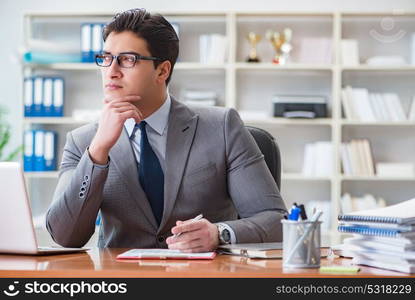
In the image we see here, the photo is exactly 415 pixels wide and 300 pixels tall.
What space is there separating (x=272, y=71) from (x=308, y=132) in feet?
1.66

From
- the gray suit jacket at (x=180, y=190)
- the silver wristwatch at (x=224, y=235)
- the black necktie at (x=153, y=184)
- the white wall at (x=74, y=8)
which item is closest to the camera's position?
the silver wristwatch at (x=224, y=235)

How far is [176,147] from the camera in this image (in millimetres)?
2203

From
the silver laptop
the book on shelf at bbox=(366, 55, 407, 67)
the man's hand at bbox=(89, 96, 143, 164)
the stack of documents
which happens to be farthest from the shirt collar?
the book on shelf at bbox=(366, 55, 407, 67)

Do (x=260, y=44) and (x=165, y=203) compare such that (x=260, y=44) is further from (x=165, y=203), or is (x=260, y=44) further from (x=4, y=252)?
(x=4, y=252)

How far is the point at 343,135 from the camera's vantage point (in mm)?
5449

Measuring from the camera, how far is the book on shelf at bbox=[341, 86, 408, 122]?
17.1 feet

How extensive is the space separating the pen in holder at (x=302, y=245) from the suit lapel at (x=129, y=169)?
0.68 m

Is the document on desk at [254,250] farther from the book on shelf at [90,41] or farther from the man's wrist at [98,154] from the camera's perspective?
the book on shelf at [90,41]

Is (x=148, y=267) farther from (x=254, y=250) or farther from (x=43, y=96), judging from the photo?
(x=43, y=96)

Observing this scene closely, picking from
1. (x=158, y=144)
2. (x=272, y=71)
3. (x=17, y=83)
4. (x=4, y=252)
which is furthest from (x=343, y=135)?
(x=4, y=252)

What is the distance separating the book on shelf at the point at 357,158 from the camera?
520 centimetres

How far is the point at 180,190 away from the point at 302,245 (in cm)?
72

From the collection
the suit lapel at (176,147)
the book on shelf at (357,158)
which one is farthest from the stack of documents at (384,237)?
the book on shelf at (357,158)

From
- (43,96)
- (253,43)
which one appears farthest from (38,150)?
(253,43)
